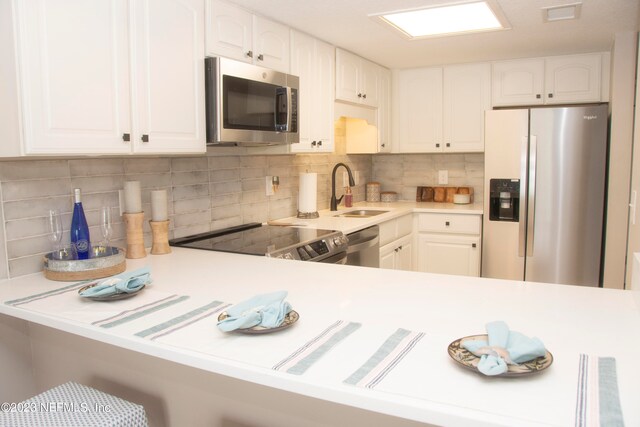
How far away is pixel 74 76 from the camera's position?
1.78 metres

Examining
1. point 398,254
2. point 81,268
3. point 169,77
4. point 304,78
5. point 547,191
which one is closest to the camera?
point 81,268

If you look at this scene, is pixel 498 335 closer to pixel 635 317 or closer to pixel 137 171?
pixel 635 317

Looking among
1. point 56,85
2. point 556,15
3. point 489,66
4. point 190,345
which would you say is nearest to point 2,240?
point 56,85

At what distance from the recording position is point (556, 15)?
293cm

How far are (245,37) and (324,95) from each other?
90cm

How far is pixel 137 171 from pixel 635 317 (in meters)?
2.11

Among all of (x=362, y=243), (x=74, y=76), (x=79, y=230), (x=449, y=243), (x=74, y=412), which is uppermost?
(x=74, y=76)

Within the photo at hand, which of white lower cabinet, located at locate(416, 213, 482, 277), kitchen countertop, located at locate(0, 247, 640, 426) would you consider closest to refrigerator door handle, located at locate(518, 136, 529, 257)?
white lower cabinet, located at locate(416, 213, 482, 277)

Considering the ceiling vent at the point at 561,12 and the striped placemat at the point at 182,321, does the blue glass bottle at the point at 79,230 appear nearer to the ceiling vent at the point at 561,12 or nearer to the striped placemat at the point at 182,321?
the striped placemat at the point at 182,321

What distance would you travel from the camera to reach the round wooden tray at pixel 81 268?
186 cm

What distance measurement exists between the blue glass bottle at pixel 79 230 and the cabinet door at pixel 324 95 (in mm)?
1694

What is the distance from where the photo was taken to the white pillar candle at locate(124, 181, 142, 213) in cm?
223

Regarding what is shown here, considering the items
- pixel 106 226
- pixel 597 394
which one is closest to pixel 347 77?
pixel 106 226

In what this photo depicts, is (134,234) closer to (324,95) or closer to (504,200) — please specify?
(324,95)
